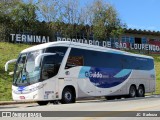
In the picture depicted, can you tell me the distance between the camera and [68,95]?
21953 mm

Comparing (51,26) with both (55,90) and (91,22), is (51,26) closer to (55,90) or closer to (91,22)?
(91,22)

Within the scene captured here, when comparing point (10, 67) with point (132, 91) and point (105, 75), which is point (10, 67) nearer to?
point (132, 91)

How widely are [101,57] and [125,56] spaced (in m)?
3.44

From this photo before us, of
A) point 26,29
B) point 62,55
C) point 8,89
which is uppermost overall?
point 26,29

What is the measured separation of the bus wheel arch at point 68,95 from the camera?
21.6 meters

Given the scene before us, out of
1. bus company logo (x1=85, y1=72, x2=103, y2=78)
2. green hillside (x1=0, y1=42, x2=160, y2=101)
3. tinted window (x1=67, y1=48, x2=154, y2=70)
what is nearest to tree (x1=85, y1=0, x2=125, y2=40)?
green hillside (x1=0, y1=42, x2=160, y2=101)

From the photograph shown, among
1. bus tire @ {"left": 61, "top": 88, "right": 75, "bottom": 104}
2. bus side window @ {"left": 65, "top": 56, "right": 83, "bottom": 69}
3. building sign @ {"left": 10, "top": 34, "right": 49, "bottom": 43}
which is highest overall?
building sign @ {"left": 10, "top": 34, "right": 49, "bottom": 43}

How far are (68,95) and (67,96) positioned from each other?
0.14m

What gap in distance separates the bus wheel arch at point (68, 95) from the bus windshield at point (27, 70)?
192cm

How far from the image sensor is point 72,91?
73.9 ft

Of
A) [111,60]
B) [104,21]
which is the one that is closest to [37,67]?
[111,60]

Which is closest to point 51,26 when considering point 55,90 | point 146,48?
point 146,48

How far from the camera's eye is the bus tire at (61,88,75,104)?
21.6m

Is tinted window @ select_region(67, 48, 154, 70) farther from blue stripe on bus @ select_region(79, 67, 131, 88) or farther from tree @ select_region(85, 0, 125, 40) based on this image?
tree @ select_region(85, 0, 125, 40)
